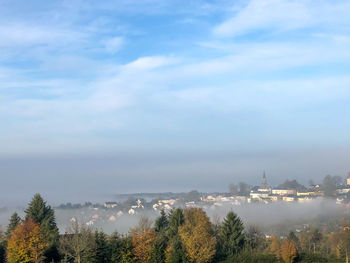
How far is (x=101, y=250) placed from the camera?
44781 mm

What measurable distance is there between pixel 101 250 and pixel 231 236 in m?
17.5

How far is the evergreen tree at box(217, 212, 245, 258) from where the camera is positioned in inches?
2078

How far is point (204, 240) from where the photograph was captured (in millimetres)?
46375

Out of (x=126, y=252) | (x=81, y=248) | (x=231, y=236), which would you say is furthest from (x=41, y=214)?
(x=231, y=236)

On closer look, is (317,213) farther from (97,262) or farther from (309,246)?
(97,262)

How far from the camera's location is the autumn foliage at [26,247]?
44188 millimetres

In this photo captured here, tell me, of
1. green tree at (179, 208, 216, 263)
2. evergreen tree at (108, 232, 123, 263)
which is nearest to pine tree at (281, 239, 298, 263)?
green tree at (179, 208, 216, 263)

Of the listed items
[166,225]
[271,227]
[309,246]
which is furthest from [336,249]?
[271,227]

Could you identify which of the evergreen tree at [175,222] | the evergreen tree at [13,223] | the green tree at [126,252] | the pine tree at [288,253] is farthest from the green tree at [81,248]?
the pine tree at [288,253]

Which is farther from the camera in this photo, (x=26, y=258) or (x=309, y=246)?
(x=309, y=246)

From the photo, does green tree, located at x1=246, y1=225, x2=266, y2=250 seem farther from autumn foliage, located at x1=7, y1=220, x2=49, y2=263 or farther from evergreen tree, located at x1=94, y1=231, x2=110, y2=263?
autumn foliage, located at x1=7, y1=220, x2=49, y2=263

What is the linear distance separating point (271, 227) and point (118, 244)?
89.9 m

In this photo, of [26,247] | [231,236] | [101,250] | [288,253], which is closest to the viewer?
[26,247]

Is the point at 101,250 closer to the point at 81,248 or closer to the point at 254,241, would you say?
the point at 81,248
